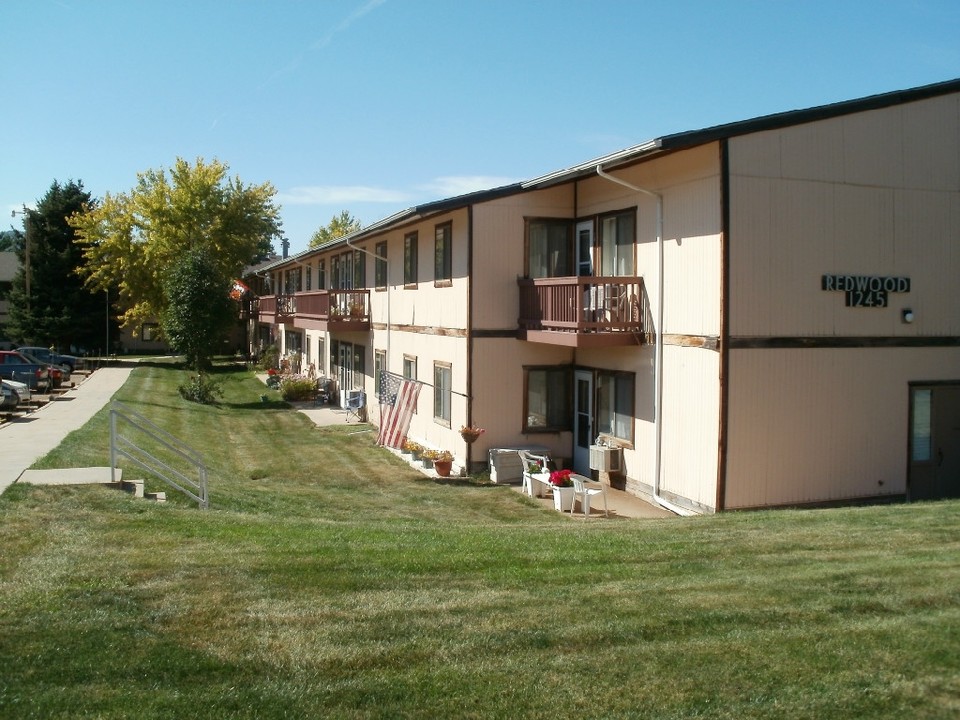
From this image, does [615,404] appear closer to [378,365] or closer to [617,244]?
[617,244]

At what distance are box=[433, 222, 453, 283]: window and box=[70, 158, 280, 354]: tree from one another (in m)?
26.8

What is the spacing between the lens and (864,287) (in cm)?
1395

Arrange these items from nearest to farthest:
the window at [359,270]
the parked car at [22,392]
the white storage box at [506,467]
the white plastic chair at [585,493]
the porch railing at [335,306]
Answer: the white plastic chair at [585,493]
the white storage box at [506,467]
the parked car at [22,392]
the porch railing at [335,306]
the window at [359,270]

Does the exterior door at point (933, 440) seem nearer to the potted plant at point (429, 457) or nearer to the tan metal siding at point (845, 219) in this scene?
the tan metal siding at point (845, 219)

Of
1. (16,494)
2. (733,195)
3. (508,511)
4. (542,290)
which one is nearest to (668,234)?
(733,195)

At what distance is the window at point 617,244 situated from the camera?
52.7ft

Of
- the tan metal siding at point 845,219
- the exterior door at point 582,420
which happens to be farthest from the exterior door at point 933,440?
the exterior door at point 582,420

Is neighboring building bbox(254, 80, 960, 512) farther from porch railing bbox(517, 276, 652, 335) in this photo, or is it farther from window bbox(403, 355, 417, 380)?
window bbox(403, 355, 417, 380)

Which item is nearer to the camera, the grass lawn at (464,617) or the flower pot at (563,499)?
the grass lawn at (464,617)

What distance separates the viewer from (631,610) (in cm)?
647

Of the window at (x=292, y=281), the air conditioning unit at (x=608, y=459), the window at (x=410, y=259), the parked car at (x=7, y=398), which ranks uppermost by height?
the window at (x=292, y=281)

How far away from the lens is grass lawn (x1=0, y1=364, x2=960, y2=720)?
4.97 meters

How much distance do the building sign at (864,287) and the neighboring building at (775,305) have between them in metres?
0.03

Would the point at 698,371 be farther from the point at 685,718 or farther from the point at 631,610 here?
the point at 685,718
